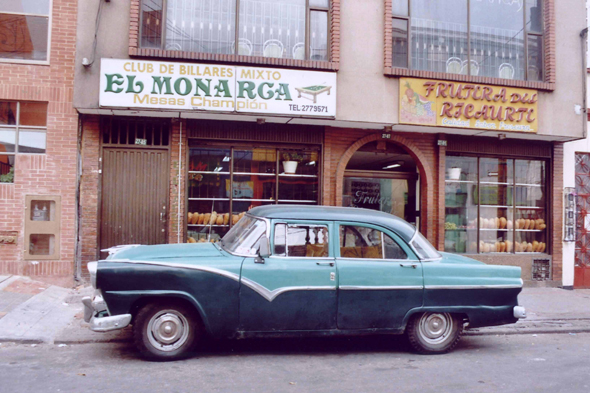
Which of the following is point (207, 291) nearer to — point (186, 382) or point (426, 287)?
point (186, 382)

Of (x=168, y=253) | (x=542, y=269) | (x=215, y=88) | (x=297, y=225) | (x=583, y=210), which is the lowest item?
(x=542, y=269)

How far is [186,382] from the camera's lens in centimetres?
487

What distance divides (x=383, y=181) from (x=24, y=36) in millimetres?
8085

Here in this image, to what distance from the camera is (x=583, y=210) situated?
39.0ft

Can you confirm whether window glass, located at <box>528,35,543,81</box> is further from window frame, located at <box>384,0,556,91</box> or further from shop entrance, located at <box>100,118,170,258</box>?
shop entrance, located at <box>100,118,170,258</box>

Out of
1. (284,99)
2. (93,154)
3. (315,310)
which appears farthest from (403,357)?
(93,154)

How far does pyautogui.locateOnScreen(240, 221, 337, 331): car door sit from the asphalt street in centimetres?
49

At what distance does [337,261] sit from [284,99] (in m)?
4.53

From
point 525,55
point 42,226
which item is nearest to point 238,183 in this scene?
point 42,226

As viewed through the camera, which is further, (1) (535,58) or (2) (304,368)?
(1) (535,58)

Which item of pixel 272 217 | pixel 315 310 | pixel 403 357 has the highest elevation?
pixel 272 217

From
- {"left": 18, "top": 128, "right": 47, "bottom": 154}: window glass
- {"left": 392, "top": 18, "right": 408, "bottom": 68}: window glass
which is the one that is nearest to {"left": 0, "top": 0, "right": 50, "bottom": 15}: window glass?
{"left": 18, "top": 128, "right": 47, "bottom": 154}: window glass

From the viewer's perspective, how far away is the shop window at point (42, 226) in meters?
9.25

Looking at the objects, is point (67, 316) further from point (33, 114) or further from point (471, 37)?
point (471, 37)
